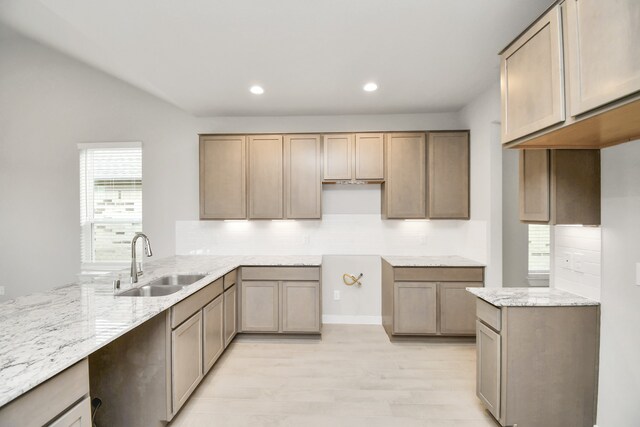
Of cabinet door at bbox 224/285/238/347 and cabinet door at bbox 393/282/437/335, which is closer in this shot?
cabinet door at bbox 224/285/238/347

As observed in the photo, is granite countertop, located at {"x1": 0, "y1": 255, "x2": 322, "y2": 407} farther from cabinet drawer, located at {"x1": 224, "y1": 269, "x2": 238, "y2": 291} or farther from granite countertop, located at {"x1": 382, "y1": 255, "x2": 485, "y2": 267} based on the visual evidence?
granite countertop, located at {"x1": 382, "y1": 255, "x2": 485, "y2": 267}

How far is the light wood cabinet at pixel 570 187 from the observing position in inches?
73.4

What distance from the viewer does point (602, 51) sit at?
1.21m

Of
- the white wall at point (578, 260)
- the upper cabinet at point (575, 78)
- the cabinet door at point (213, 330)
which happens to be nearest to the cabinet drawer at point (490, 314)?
the white wall at point (578, 260)

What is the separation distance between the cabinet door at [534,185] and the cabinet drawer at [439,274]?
128 centimetres

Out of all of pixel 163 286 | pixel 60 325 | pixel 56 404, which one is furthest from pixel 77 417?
pixel 163 286

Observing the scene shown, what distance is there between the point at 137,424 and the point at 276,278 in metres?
1.75

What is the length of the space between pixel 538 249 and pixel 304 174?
3.08 m

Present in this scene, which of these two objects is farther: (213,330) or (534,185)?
(213,330)

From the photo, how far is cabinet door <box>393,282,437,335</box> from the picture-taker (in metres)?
3.30

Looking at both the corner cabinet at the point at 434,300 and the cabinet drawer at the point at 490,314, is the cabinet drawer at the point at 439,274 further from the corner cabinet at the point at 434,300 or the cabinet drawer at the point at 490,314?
the cabinet drawer at the point at 490,314

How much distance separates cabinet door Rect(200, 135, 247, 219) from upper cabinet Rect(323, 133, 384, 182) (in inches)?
41.1

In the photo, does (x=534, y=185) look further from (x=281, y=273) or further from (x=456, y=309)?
(x=281, y=273)

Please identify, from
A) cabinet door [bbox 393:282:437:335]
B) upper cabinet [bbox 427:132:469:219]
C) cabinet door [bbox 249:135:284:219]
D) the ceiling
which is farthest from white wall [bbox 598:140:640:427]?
cabinet door [bbox 249:135:284:219]
